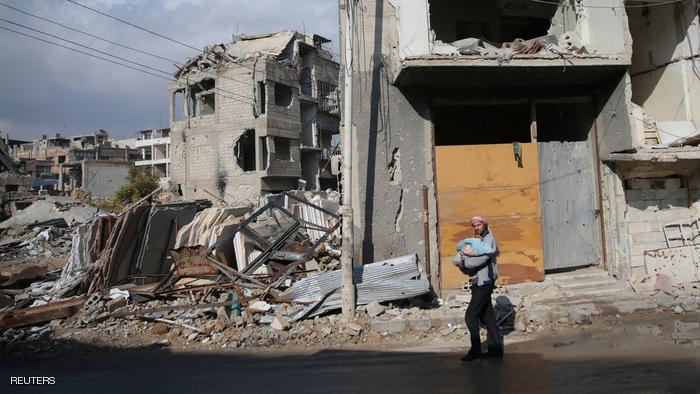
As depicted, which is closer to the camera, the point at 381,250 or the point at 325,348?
the point at 325,348

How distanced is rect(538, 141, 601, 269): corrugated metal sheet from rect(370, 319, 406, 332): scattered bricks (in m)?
3.66

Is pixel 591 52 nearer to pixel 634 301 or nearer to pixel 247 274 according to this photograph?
pixel 634 301

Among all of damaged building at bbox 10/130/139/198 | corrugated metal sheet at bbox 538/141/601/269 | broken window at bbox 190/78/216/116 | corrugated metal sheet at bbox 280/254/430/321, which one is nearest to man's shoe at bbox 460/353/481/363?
corrugated metal sheet at bbox 280/254/430/321

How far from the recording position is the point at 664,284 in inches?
311

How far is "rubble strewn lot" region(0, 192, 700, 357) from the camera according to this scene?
6.55m

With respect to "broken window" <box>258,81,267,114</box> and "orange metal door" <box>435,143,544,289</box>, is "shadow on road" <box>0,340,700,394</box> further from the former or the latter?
"broken window" <box>258,81,267,114</box>

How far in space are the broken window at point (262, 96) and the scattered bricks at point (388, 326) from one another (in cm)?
3079

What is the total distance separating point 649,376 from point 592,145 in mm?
5569

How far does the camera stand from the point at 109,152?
71.8 meters

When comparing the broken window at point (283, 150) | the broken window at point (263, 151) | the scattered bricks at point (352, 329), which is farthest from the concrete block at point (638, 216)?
the broken window at point (283, 150)

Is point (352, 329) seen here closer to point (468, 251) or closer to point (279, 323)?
point (279, 323)

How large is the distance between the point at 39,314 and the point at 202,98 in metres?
32.6

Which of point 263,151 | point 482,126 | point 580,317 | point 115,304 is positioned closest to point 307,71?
point 263,151

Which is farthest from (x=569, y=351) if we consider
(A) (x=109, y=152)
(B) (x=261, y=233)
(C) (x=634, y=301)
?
(A) (x=109, y=152)
